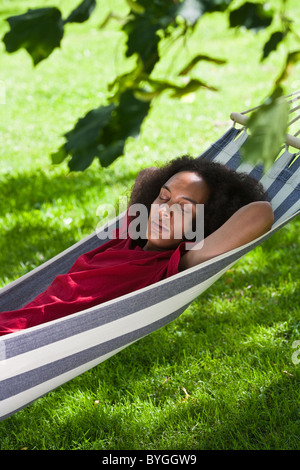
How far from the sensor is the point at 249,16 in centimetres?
118

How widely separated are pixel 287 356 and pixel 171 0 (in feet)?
6.00

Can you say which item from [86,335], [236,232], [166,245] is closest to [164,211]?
[166,245]

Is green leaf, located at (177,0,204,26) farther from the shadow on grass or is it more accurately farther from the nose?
the shadow on grass

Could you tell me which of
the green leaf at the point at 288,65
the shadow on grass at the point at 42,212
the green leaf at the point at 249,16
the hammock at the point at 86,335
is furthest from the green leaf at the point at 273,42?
the shadow on grass at the point at 42,212

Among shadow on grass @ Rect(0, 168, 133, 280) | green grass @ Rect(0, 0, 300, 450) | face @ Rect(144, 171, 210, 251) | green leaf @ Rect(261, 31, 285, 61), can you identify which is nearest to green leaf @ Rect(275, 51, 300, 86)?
green grass @ Rect(0, 0, 300, 450)

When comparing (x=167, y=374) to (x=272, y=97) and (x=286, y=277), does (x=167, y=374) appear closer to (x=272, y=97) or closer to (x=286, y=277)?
(x=286, y=277)

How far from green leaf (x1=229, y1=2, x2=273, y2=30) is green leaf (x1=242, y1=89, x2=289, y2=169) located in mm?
660

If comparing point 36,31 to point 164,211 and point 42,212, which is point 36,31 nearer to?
point 164,211

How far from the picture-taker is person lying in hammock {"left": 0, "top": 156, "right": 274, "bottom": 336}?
2.10 metres

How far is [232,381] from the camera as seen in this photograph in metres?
2.26

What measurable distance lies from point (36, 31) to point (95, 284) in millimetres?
1498
